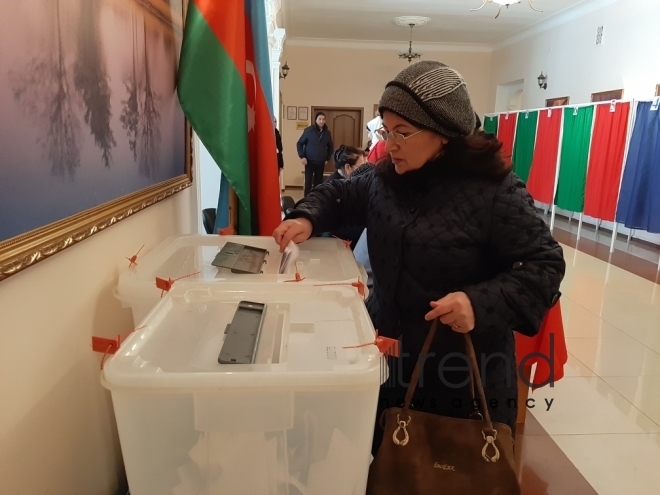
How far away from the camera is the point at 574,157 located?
584cm

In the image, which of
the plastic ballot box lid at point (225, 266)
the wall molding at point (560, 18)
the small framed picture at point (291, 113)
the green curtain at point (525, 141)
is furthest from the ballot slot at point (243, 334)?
the small framed picture at point (291, 113)

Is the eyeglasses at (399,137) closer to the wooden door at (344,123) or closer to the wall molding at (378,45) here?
the wooden door at (344,123)

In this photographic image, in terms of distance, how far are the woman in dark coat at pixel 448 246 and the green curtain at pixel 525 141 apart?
6.34 meters

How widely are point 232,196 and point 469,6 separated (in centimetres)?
650

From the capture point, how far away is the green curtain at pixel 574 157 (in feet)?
18.4

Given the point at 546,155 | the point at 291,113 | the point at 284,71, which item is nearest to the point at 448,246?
the point at 546,155

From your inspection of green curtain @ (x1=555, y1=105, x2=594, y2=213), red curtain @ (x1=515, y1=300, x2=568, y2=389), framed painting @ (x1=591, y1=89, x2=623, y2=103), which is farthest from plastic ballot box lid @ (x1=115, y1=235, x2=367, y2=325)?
framed painting @ (x1=591, y1=89, x2=623, y2=103)

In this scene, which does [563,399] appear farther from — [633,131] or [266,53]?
[633,131]

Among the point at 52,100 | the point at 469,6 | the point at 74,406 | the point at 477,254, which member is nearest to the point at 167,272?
the point at 74,406

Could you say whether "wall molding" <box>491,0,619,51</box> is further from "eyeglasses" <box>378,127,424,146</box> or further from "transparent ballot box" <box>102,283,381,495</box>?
"transparent ballot box" <box>102,283,381,495</box>

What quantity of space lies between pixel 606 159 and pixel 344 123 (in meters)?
5.75

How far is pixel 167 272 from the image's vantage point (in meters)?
1.11

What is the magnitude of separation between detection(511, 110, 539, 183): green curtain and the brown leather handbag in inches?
259

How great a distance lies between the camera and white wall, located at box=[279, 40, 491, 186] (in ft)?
31.7
